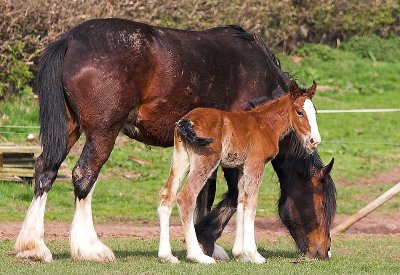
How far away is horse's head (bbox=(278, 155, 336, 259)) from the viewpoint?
11336mm

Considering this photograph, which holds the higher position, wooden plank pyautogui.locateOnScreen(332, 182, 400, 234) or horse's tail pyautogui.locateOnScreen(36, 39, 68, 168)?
horse's tail pyautogui.locateOnScreen(36, 39, 68, 168)

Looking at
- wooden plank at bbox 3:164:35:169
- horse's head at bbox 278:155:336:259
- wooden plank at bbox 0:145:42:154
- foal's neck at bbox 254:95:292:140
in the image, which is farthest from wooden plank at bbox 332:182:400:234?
wooden plank at bbox 3:164:35:169

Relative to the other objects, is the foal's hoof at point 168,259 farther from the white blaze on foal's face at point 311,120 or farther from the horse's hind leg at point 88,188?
the white blaze on foal's face at point 311,120

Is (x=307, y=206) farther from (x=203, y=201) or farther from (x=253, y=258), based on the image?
(x=253, y=258)

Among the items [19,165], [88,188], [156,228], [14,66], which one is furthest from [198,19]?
[88,188]

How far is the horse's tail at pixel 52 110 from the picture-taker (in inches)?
410

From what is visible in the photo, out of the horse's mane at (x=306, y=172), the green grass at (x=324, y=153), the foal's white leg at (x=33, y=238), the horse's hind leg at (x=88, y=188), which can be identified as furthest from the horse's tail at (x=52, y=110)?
the green grass at (x=324, y=153)

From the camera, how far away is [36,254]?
33.3 feet

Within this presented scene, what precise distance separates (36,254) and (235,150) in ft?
7.11

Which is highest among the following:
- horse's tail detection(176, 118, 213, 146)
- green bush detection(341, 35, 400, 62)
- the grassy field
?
horse's tail detection(176, 118, 213, 146)

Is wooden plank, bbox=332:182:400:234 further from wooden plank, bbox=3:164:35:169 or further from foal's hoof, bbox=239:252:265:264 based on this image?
wooden plank, bbox=3:164:35:169

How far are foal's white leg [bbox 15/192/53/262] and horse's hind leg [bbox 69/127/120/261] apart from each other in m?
0.32

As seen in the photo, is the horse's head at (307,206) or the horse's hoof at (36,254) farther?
the horse's head at (307,206)

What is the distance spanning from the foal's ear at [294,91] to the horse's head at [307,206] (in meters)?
0.99
